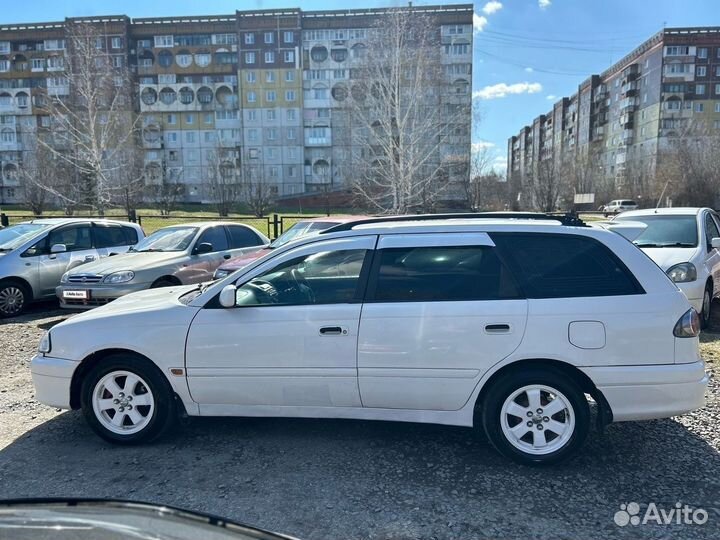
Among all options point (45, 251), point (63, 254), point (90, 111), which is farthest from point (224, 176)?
point (45, 251)

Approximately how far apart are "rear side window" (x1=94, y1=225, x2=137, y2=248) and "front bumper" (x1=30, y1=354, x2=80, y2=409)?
656 cm

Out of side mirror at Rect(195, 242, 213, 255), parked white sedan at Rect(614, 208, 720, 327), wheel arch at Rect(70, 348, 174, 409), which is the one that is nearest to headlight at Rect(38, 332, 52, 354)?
wheel arch at Rect(70, 348, 174, 409)

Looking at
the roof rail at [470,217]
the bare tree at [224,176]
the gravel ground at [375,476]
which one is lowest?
the gravel ground at [375,476]

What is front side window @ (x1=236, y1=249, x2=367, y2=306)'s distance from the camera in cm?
358

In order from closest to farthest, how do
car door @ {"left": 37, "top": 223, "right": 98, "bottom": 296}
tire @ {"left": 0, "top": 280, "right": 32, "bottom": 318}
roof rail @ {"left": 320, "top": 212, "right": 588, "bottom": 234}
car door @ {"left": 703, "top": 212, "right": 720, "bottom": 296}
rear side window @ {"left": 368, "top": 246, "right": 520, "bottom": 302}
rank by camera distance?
rear side window @ {"left": 368, "top": 246, "right": 520, "bottom": 302} → roof rail @ {"left": 320, "top": 212, "right": 588, "bottom": 234} → car door @ {"left": 703, "top": 212, "right": 720, "bottom": 296} → tire @ {"left": 0, "top": 280, "right": 32, "bottom": 318} → car door @ {"left": 37, "top": 223, "right": 98, "bottom": 296}

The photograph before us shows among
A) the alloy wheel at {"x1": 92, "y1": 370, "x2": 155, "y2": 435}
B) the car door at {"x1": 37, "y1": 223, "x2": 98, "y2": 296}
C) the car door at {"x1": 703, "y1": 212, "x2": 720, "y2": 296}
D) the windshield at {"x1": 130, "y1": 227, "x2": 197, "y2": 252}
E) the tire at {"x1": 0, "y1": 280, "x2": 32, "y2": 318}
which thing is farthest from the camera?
the windshield at {"x1": 130, "y1": 227, "x2": 197, "y2": 252}

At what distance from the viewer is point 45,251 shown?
28.9 ft

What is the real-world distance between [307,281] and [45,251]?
7.37 metres

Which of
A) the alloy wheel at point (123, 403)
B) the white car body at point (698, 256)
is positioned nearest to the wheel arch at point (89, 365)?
the alloy wheel at point (123, 403)

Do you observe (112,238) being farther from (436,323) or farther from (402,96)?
(402,96)

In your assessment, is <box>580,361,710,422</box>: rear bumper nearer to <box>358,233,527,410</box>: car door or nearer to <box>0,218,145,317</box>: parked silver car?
<box>358,233,527,410</box>: car door

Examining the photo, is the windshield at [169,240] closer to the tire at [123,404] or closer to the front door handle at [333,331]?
the tire at [123,404]

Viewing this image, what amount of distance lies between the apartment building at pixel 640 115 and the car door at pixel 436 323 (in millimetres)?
42052

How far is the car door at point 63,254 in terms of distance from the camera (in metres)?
8.73
